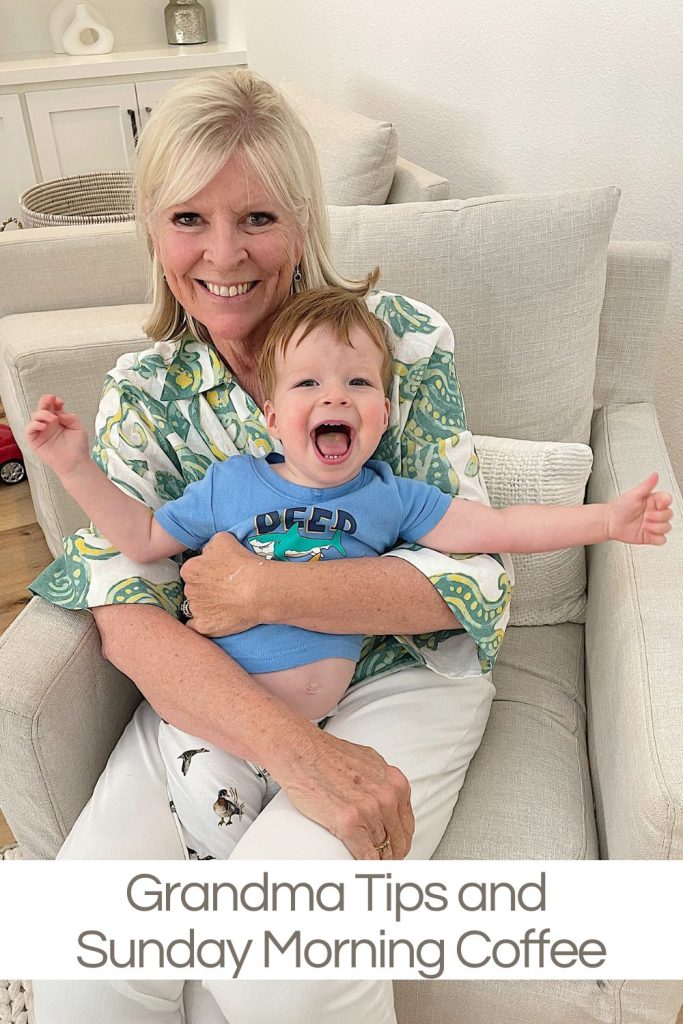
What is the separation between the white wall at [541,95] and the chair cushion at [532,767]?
677mm

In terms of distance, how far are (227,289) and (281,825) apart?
2.13ft

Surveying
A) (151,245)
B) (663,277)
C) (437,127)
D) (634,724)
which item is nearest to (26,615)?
(151,245)

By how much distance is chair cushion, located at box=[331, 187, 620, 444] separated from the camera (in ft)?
4.75

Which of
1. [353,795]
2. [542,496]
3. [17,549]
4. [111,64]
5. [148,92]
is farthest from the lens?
[148,92]


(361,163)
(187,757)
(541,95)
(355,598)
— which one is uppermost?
(541,95)

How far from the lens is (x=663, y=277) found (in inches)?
60.9

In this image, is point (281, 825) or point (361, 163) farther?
point (361, 163)

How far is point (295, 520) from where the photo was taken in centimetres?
117

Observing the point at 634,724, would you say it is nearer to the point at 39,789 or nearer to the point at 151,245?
the point at 39,789

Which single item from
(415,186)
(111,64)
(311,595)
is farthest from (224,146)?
(111,64)

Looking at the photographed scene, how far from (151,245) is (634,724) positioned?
0.85m

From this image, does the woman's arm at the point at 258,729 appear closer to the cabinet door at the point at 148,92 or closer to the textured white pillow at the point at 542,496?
the textured white pillow at the point at 542,496

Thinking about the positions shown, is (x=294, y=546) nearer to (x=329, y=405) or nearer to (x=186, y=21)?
(x=329, y=405)

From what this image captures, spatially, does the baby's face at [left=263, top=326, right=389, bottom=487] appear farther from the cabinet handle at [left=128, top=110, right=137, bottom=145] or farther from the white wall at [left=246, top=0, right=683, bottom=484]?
the cabinet handle at [left=128, top=110, right=137, bottom=145]
